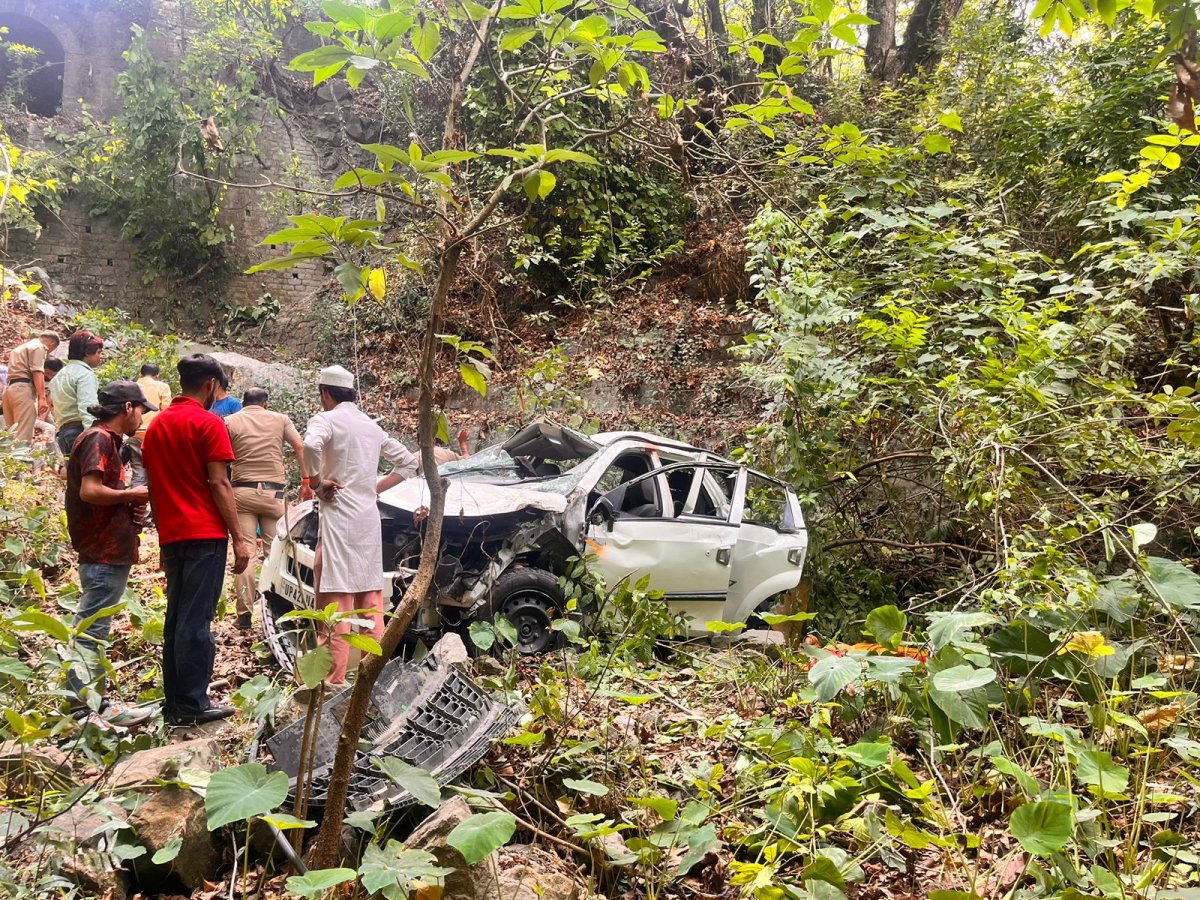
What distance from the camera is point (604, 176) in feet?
45.0

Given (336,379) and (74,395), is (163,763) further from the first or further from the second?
(74,395)

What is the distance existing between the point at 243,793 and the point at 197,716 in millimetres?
2196

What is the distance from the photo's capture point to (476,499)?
5398mm

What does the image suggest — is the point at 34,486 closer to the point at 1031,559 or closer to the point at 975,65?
the point at 1031,559

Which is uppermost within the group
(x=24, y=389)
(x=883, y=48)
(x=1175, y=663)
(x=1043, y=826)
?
(x=883, y=48)

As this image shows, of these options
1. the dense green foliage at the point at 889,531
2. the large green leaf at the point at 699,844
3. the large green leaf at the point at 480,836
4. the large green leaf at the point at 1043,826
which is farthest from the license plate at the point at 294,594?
the large green leaf at the point at 1043,826

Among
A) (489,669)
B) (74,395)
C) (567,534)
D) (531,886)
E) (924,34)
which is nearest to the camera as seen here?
(531,886)

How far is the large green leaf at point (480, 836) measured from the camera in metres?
2.09

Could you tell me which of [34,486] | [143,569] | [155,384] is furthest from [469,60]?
[155,384]

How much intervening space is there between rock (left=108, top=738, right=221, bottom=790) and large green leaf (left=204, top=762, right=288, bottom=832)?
31.9 inches

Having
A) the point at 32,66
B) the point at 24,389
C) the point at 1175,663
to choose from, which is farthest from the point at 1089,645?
the point at 32,66

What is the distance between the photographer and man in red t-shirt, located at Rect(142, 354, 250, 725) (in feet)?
13.0

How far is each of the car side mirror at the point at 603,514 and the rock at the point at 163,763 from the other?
119 inches

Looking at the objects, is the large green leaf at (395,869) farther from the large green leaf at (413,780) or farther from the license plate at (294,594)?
the license plate at (294,594)
